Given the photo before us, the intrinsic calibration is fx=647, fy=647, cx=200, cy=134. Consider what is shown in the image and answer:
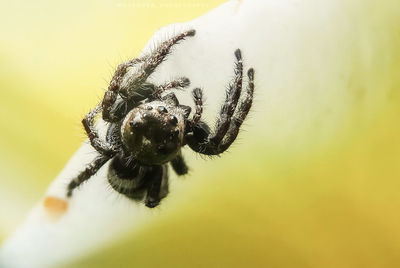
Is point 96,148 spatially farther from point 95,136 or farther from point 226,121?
point 226,121

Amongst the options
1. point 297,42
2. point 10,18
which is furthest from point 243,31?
point 10,18

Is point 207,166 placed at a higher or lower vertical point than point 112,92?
lower

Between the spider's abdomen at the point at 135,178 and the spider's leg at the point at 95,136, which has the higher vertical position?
the spider's leg at the point at 95,136

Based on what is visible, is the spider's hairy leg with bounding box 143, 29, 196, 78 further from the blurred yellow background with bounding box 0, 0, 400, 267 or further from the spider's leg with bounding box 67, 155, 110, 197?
the spider's leg with bounding box 67, 155, 110, 197

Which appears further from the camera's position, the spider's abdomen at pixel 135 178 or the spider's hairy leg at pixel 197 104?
the spider's abdomen at pixel 135 178

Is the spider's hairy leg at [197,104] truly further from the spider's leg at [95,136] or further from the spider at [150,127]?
the spider's leg at [95,136]

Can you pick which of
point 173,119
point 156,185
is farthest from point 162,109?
point 156,185

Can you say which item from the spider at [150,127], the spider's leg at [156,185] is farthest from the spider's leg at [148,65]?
the spider's leg at [156,185]

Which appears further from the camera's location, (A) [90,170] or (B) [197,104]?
(A) [90,170]
